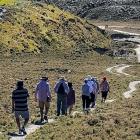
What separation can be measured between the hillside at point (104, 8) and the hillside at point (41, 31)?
74032 millimetres

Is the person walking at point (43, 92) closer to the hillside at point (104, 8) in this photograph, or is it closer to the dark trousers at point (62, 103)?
the dark trousers at point (62, 103)

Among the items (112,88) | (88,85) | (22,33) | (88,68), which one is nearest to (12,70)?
(88,68)

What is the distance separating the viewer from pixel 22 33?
262 feet

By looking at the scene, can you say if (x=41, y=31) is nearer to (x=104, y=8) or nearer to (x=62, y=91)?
(x=62, y=91)

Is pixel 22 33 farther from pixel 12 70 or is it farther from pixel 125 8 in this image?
pixel 125 8

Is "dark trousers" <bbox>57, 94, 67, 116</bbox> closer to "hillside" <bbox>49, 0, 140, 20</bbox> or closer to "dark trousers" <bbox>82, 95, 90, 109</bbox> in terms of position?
"dark trousers" <bbox>82, 95, 90, 109</bbox>

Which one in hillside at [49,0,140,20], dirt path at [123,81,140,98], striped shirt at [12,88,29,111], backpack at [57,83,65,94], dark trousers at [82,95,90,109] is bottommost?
striped shirt at [12,88,29,111]

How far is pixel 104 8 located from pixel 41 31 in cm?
9917

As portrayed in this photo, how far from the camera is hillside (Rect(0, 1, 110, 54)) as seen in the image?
3036 inches

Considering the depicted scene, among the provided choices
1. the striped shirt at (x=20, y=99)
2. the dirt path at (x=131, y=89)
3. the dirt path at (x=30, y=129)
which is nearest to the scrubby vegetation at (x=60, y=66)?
the dirt path at (x=30, y=129)

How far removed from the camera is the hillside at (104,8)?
171 meters

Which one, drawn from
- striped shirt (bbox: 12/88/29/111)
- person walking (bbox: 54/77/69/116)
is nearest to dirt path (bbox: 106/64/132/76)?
person walking (bbox: 54/77/69/116)

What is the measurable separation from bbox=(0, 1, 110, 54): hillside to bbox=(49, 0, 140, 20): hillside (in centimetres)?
7403

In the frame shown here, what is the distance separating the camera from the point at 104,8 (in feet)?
591
